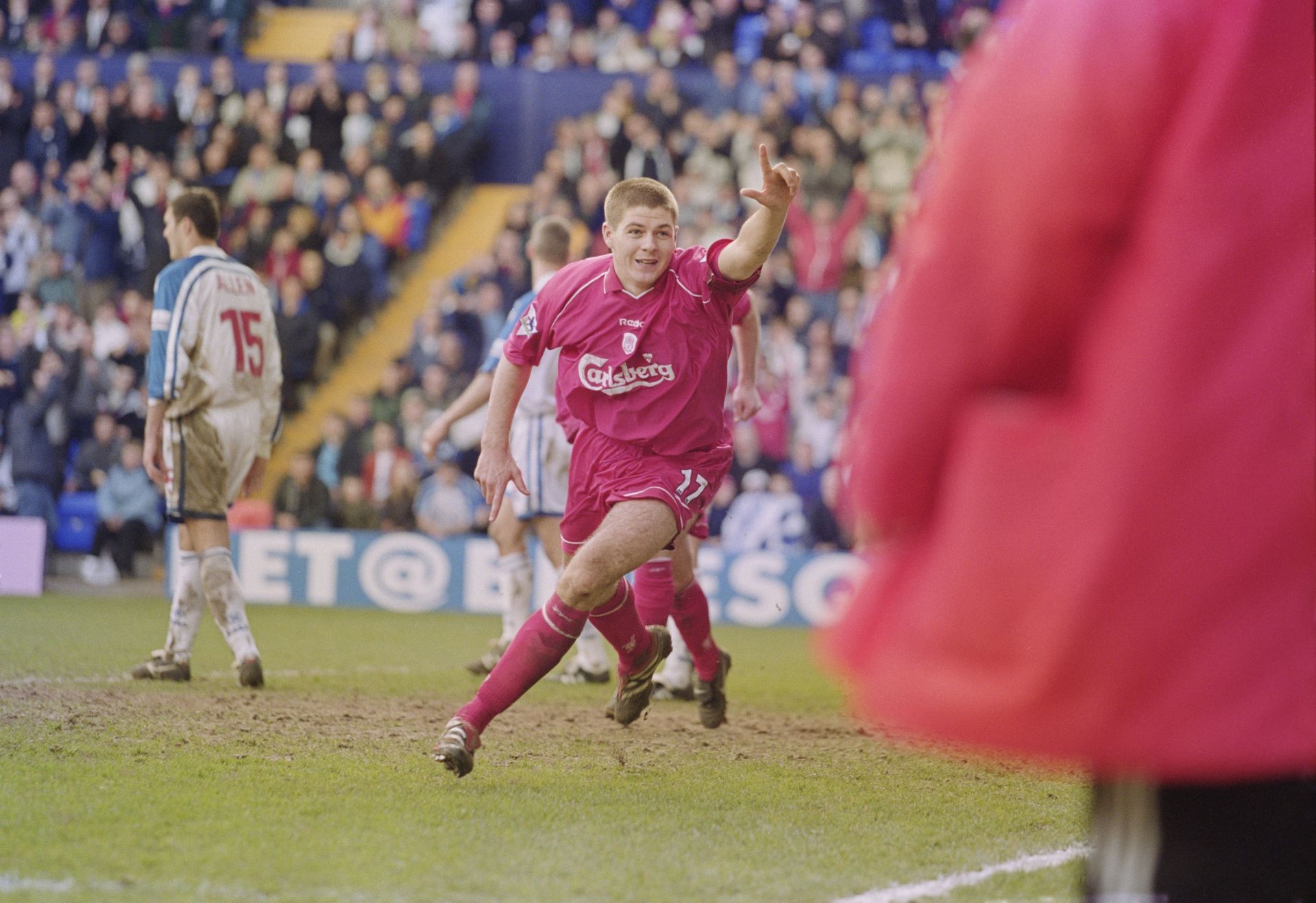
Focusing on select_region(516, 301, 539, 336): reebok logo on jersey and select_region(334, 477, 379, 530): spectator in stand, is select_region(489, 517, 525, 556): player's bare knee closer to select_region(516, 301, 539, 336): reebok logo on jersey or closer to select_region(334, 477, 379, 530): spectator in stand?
select_region(516, 301, 539, 336): reebok logo on jersey

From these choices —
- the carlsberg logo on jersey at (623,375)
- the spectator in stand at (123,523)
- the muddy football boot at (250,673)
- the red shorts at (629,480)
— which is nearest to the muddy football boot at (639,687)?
the red shorts at (629,480)

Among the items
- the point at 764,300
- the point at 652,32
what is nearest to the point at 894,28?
the point at 652,32

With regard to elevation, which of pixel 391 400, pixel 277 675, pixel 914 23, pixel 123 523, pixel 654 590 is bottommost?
pixel 123 523

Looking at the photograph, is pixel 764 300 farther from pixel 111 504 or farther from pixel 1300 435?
pixel 1300 435

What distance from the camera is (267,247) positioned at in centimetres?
1759

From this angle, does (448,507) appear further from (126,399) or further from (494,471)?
(494,471)

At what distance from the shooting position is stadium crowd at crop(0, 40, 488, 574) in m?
16.7

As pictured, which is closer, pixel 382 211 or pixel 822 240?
pixel 822 240

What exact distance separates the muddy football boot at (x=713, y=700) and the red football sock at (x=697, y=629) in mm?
29

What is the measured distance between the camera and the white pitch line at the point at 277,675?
8.01 metres

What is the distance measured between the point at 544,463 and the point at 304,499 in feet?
24.1

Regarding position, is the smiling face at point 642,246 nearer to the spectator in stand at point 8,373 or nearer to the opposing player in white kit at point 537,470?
the opposing player in white kit at point 537,470

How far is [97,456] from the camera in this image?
1644cm

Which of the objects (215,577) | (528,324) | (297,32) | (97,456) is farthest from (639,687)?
(297,32)
